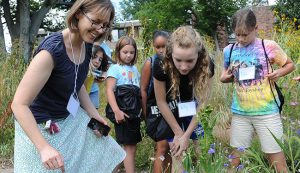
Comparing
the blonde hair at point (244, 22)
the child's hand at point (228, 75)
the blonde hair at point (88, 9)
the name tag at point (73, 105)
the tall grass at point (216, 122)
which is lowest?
the tall grass at point (216, 122)

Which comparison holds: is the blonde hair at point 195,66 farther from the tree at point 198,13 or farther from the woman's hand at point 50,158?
the tree at point 198,13

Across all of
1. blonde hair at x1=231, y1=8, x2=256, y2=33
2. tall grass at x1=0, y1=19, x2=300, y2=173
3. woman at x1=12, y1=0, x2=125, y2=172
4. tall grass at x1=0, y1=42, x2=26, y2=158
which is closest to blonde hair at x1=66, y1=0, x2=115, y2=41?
woman at x1=12, y1=0, x2=125, y2=172

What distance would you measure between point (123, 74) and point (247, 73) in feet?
3.65

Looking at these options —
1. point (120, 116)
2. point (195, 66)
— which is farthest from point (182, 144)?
point (120, 116)

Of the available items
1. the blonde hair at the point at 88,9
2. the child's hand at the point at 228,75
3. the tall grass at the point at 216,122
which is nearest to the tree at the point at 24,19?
the tall grass at the point at 216,122

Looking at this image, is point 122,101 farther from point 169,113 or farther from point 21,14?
point 21,14

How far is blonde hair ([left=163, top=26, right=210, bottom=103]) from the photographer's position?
2770 mm

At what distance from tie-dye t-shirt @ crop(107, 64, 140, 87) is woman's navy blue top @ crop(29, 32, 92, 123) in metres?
1.54

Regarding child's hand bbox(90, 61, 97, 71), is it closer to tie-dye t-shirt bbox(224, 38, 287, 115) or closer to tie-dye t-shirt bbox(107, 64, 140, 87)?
tie-dye t-shirt bbox(107, 64, 140, 87)

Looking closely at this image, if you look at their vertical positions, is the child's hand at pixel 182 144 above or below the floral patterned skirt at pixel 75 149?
below

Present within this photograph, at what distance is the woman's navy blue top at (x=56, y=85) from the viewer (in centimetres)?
193

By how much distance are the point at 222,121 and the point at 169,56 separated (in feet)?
6.17

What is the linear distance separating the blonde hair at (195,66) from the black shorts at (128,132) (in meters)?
0.81

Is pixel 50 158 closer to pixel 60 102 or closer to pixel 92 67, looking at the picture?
pixel 60 102
